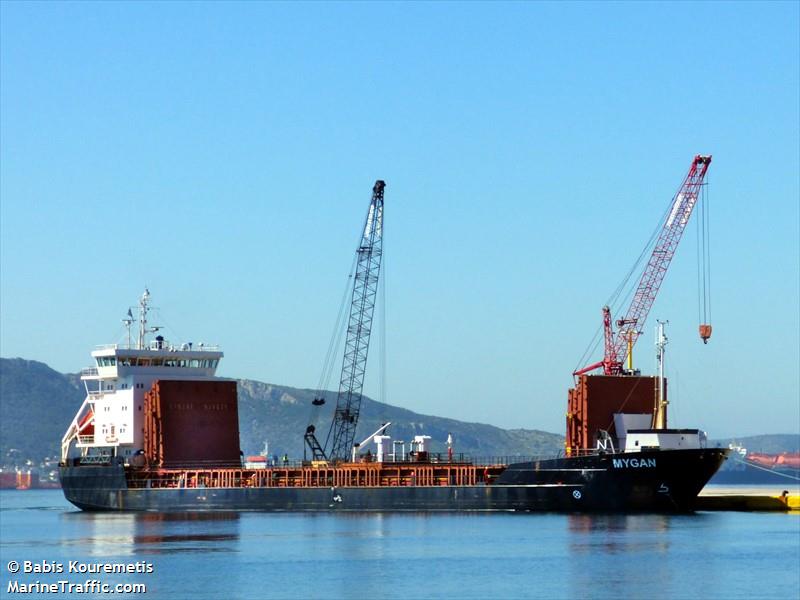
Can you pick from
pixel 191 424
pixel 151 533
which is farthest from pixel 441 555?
pixel 191 424

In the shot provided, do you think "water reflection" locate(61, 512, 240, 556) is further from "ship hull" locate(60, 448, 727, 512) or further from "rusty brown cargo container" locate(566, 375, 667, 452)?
"rusty brown cargo container" locate(566, 375, 667, 452)

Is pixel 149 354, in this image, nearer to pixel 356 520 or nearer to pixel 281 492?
pixel 281 492

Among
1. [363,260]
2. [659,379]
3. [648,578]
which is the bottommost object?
[648,578]

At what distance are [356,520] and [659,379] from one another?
1814 cm

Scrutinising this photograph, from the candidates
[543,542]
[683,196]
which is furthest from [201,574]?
[683,196]

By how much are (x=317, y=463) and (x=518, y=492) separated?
60.8ft

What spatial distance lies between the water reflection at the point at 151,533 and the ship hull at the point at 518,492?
1.37 metres

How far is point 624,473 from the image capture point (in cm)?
8106

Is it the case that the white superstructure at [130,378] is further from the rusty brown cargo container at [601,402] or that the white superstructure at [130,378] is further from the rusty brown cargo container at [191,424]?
the rusty brown cargo container at [601,402]

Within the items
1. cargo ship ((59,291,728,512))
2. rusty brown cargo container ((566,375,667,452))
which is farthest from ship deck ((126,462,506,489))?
rusty brown cargo container ((566,375,667,452))

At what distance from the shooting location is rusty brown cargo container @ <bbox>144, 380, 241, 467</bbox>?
9969cm

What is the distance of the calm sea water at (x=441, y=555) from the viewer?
57.4 metres

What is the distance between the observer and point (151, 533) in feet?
267

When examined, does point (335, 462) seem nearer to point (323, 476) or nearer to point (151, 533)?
point (323, 476)
